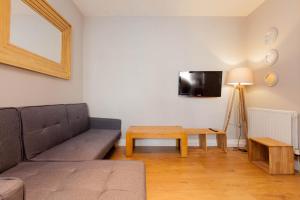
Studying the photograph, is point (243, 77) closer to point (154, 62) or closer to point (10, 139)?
point (154, 62)

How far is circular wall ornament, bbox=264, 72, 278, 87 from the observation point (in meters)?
2.59

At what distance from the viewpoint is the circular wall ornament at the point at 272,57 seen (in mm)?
2598

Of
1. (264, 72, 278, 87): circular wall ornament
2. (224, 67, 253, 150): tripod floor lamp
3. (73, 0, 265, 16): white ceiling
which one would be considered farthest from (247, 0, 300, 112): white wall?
(73, 0, 265, 16): white ceiling

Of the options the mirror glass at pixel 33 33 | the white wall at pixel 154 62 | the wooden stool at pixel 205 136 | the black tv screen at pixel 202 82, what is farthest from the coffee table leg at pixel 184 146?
the mirror glass at pixel 33 33

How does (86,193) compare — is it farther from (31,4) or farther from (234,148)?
(234,148)

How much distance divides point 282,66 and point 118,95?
272 centimetres

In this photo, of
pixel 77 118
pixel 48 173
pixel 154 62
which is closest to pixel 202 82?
pixel 154 62

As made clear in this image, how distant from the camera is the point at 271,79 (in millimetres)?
2662

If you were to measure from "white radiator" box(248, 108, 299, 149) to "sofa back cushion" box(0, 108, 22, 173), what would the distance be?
3015mm

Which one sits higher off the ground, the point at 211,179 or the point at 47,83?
the point at 47,83

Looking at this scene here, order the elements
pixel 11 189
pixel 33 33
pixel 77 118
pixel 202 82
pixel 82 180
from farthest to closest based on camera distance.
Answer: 1. pixel 202 82
2. pixel 77 118
3. pixel 33 33
4. pixel 82 180
5. pixel 11 189

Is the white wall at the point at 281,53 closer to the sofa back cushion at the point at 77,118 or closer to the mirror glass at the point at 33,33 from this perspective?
the sofa back cushion at the point at 77,118

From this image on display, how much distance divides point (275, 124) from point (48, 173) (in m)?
2.82

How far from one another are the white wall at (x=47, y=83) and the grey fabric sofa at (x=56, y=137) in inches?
8.0
